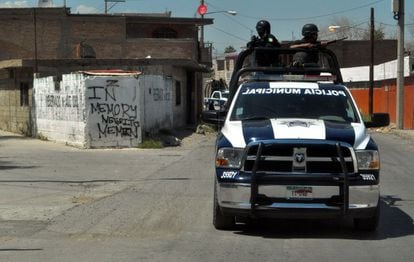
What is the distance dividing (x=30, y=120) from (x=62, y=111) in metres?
4.11

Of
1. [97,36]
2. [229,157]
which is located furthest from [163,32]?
[229,157]

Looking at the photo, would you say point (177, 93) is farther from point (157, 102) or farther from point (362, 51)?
point (362, 51)

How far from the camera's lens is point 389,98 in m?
40.2

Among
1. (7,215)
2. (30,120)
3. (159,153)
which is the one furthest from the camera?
(30,120)

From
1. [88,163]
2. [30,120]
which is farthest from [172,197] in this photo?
[30,120]

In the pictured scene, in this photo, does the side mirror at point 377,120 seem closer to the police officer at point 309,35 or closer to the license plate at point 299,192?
the police officer at point 309,35

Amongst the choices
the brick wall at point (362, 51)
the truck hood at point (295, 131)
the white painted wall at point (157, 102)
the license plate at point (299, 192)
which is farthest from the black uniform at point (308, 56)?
the brick wall at point (362, 51)

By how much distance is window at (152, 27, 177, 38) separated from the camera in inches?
1869

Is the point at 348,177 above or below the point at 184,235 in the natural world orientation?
above

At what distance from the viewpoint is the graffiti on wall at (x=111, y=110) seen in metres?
20.5

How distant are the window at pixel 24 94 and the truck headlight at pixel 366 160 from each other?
2129 cm

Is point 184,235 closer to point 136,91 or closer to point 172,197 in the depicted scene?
point 172,197

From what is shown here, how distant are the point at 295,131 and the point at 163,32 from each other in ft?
134

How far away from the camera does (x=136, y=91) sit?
20.9m
